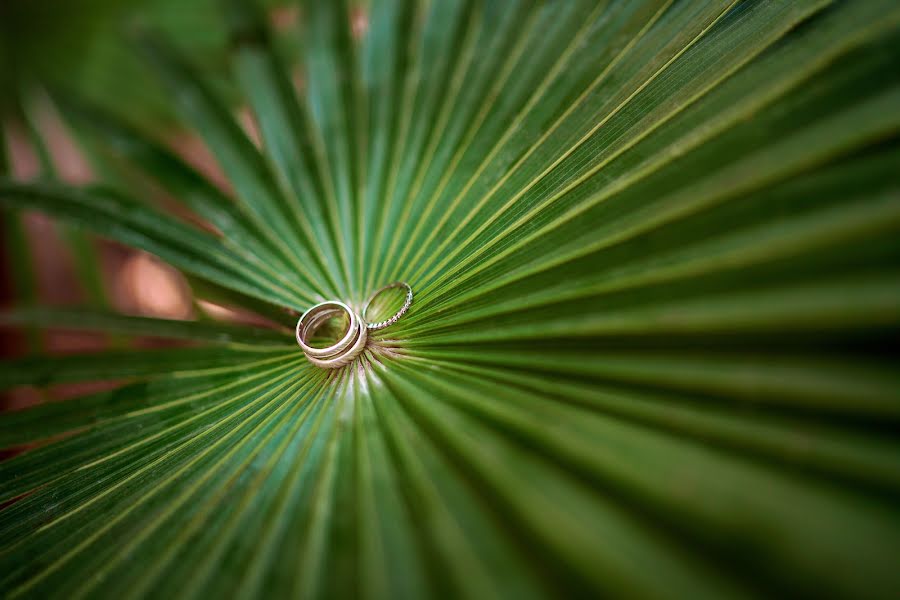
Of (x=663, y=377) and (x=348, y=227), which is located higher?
(x=348, y=227)

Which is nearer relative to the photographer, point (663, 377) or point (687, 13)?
Answer: point (663, 377)

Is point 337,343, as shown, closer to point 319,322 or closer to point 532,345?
point 319,322

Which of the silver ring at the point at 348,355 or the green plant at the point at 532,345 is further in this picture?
the silver ring at the point at 348,355

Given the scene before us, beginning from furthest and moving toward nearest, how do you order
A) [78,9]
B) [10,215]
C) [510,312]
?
[78,9], [10,215], [510,312]

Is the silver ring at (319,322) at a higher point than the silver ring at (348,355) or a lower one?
higher

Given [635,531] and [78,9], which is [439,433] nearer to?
[635,531]

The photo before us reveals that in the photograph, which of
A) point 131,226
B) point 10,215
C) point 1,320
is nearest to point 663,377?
point 1,320

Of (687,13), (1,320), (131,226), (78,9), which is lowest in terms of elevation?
(687,13)
